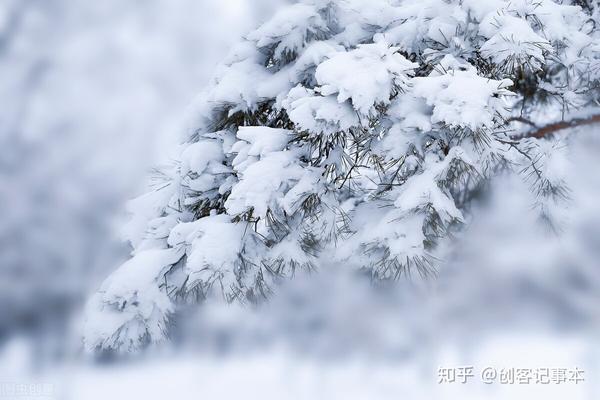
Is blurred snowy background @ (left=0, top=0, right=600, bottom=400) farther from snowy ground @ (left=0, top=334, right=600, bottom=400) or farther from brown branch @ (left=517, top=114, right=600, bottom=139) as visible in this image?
brown branch @ (left=517, top=114, right=600, bottom=139)

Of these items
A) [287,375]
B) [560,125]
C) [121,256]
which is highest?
[121,256]

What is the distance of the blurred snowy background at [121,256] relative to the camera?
8.69 meters

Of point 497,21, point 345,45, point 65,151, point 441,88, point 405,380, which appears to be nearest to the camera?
point 441,88

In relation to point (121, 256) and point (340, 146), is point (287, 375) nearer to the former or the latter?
point (121, 256)

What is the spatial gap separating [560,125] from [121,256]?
626cm

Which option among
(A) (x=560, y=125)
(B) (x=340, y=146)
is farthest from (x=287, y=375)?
(B) (x=340, y=146)

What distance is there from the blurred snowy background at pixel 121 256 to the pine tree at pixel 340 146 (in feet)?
15.6

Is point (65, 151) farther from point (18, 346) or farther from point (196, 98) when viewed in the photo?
point (196, 98)

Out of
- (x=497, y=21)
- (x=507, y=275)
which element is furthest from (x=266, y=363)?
(x=497, y=21)

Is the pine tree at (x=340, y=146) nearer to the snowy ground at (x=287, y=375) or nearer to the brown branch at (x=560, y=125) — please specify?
the brown branch at (x=560, y=125)

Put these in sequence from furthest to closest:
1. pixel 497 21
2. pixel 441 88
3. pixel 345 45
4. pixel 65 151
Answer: pixel 65 151
pixel 345 45
pixel 497 21
pixel 441 88

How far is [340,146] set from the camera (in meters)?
2.29

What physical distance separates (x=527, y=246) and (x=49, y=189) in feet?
28.9

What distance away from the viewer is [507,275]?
9992 mm
